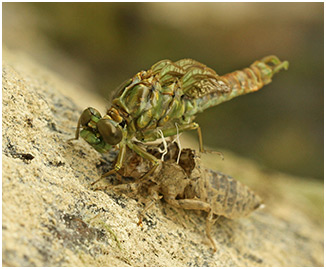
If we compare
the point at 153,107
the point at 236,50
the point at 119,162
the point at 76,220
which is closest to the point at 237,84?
the point at 153,107

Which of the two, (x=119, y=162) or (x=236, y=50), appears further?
(x=236, y=50)

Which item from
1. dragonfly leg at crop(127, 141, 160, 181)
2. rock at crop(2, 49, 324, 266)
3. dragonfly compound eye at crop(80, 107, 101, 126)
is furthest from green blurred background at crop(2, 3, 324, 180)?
dragonfly compound eye at crop(80, 107, 101, 126)

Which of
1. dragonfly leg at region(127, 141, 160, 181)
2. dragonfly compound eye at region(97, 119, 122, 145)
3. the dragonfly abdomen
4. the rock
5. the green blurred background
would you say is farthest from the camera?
the green blurred background

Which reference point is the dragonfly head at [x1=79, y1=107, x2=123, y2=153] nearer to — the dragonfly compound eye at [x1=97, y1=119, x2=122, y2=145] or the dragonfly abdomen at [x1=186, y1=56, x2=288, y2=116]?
the dragonfly compound eye at [x1=97, y1=119, x2=122, y2=145]

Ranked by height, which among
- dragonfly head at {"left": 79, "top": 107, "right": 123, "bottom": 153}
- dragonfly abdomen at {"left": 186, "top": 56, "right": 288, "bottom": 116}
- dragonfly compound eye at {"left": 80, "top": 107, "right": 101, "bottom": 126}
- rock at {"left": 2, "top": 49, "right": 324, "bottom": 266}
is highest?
dragonfly abdomen at {"left": 186, "top": 56, "right": 288, "bottom": 116}

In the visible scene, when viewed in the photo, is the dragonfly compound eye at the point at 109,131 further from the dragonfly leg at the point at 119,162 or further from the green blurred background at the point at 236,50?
the green blurred background at the point at 236,50

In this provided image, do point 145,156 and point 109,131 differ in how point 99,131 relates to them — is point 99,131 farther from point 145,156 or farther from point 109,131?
point 145,156
